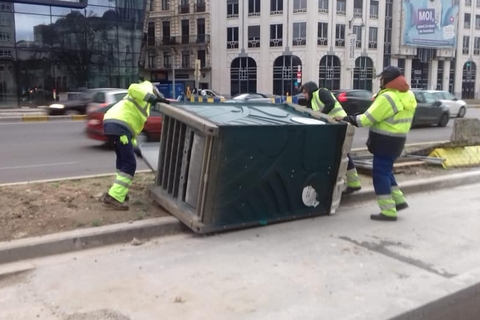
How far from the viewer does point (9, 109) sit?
106 feet

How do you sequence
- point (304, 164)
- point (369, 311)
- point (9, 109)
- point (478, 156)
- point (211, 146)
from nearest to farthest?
point (369, 311)
point (211, 146)
point (304, 164)
point (478, 156)
point (9, 109)

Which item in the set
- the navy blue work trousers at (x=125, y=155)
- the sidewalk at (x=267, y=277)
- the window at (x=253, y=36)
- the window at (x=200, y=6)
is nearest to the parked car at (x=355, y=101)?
the sidewalk at (x=267, y=277)

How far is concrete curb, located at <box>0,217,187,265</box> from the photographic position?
461cm

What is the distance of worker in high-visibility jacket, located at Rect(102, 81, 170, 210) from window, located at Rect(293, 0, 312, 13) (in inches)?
2100

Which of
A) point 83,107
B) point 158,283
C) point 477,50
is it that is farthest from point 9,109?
point 477,50

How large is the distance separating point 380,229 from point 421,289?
5.74 feet

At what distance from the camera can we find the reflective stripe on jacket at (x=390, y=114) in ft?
19.8

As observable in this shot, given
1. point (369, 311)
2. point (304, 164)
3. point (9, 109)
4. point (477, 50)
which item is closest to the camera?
point (369, 311)

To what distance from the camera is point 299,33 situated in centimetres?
5700

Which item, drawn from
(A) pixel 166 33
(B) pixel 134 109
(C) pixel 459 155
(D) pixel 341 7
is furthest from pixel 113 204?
(A) pixel 166 33

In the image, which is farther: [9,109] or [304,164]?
[9,109]

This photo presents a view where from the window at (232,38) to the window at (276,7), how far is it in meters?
4.92

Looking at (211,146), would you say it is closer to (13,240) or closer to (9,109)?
(13,240)

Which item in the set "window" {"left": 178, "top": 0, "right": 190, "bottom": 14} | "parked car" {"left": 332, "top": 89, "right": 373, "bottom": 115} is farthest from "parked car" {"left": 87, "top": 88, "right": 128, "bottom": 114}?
"window" {"left": 178, "top": 0, "right": 190, "bottom": 14}
